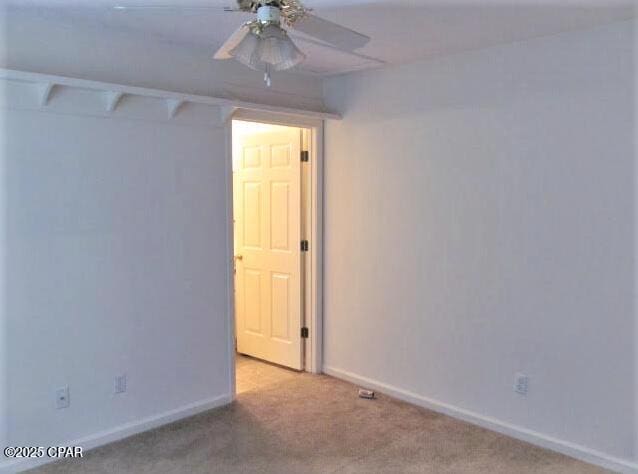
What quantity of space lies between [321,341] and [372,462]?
1.55 metres

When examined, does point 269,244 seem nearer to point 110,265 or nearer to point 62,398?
point 110,265

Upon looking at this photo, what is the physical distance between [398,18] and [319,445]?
2.31 meters

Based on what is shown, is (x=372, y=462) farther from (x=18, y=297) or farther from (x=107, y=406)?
(x=18, y=297)

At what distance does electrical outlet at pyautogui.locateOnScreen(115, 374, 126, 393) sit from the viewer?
332cm

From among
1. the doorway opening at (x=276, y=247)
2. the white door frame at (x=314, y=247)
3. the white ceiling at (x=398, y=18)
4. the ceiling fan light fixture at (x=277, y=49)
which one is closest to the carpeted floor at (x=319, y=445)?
the white door frame at (x=314, y=247)

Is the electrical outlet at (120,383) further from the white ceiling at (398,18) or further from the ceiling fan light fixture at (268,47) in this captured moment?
the ceiling fan light fixture at (268,47)

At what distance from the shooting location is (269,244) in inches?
185

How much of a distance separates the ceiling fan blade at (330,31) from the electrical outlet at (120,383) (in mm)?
2208

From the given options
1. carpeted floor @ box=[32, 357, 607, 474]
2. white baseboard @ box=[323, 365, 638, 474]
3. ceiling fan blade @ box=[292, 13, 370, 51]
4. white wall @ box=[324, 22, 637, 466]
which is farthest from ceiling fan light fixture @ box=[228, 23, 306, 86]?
white baseboard @ box=[323, 365, 638, 474]

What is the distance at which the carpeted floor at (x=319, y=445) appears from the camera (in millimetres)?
3000

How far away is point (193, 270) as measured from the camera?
12.0ft

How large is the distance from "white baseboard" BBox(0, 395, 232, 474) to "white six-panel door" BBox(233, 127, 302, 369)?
36.4 inches

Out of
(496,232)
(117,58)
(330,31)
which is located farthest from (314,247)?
(330,31)

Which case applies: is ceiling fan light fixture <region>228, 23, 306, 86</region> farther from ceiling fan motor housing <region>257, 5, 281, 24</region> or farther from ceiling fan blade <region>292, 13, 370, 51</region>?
ceiling fan blade <region>292, 13, 370, 51</region>
